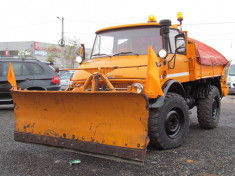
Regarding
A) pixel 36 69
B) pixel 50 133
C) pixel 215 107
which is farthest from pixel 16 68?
pixel 215 107

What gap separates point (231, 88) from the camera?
15.4 meters

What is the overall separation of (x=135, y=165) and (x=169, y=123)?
99 cm

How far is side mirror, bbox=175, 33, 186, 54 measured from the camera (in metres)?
4.98

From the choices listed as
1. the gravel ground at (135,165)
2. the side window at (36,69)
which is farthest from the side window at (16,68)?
the gravel ground at (135,165)

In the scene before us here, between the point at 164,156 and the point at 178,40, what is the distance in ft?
7.38

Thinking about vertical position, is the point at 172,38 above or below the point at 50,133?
above

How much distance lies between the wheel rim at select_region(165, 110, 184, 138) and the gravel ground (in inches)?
11.5

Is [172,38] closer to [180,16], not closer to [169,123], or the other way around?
[180,16]

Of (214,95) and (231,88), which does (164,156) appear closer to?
(214,95)

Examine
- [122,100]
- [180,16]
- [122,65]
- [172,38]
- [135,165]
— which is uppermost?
[180,16]

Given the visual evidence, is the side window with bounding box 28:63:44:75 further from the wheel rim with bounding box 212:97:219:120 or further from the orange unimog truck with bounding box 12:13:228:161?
the wheel rim with bounding box 212:97:219:120

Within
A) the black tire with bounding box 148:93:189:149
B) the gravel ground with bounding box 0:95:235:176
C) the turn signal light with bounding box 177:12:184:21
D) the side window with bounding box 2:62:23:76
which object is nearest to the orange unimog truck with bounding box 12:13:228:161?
the black tire with bounding box 148:93:189:149

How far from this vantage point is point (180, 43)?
508 centimetres

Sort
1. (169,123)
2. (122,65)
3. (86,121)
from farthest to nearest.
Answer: (122,65) < (169,123) < (86,121)
